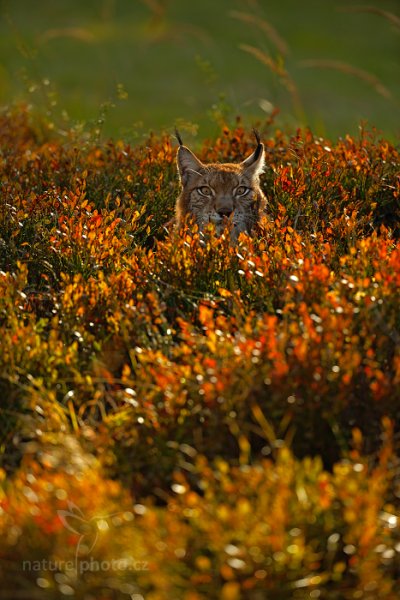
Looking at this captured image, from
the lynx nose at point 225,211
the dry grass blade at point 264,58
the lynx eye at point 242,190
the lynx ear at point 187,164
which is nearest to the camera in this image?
the lynx nose at point 225,211

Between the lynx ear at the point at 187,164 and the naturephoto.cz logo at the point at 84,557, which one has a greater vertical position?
the naturephoto.cz logo at the point at 84,557

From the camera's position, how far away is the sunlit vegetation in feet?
11.8

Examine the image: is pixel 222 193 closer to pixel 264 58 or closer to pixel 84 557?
pixel 264 58

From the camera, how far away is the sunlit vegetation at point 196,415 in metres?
3.61

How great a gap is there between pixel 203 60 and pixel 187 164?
13296 mm

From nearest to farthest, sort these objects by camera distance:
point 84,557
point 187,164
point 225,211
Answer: point 84,557 < point 225,211 < point 187,164

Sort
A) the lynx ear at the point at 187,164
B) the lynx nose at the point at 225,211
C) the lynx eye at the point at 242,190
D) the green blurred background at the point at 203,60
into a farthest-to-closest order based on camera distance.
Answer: the green blurred background at the point at 203,60 → the lynx ear at the point at 187,164 → the lynx eye at the point at 242,190 → the lynx nose at the point at 225,211

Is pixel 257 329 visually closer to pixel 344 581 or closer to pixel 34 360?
pixel 34 360

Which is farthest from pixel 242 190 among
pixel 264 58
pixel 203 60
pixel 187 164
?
pixel 203 60

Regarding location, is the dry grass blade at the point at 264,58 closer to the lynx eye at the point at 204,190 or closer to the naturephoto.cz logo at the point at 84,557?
the lynx eye at the point at 204,190

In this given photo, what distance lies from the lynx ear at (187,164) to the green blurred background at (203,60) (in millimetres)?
6231

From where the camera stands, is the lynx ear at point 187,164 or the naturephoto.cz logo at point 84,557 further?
the lynx ear at point 187,164

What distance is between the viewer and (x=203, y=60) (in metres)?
20.3

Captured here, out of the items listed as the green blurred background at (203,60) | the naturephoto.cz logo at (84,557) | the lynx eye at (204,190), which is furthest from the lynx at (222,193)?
the green blurred background at (203,60)
